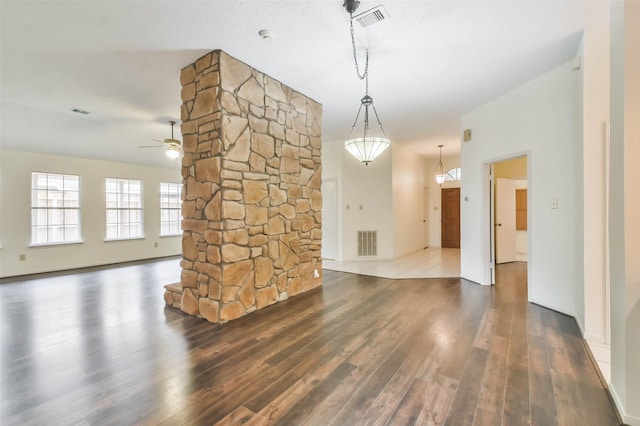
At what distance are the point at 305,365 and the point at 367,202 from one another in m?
5.29

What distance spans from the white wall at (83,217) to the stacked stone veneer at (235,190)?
4716 millimetres

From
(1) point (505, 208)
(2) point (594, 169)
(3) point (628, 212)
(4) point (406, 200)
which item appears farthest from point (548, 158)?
(4) point (406, 200)

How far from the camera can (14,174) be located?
5.98 m

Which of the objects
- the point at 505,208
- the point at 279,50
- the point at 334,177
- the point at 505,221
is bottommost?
the point at 505,221

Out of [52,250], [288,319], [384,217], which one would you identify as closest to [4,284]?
[52,250]

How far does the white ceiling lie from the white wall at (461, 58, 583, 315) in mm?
280

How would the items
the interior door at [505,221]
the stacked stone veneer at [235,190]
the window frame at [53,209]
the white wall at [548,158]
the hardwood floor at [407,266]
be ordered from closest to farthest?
the stacked stone veneer at [235,190], the white wall at [548,158], the hardwood floor at [407,266], the window frame at [53,209], the interior door at [505,221]

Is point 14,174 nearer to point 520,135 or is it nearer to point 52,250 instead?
point 52,250

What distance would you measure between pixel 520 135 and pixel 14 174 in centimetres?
945

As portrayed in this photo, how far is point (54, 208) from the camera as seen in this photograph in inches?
258

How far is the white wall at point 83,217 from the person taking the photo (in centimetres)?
594

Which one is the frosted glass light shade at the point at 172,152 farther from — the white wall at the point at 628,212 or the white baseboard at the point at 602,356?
the white baseboard at the point at 602,356

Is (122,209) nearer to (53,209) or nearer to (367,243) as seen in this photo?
(53,209)

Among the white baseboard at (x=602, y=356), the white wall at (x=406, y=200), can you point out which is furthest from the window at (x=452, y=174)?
the white baseboard at (x=602, y=356)
